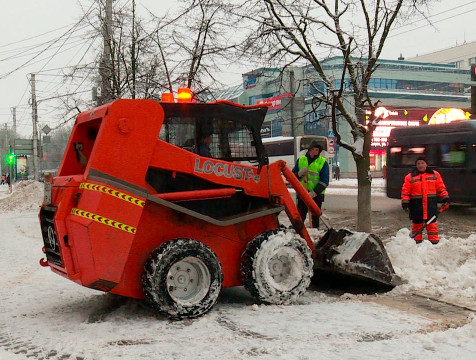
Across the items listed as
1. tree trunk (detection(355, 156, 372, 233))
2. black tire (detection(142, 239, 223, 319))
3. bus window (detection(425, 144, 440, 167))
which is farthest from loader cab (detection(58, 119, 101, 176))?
bus window (detection(425, 144, 440, 167))

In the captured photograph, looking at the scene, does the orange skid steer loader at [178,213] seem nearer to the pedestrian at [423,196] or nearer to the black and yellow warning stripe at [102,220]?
the black and yellow warning stripe at [102,220]

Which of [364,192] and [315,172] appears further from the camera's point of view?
[364,192]

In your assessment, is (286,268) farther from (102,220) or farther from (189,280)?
(102,220)

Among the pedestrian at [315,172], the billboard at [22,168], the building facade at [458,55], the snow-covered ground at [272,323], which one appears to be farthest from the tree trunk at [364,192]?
the building facade at [458,55]

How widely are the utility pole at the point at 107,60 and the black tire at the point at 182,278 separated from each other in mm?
10019

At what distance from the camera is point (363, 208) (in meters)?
9.41

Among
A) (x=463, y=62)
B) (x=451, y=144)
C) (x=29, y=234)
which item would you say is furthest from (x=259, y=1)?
(x=463, y=62)

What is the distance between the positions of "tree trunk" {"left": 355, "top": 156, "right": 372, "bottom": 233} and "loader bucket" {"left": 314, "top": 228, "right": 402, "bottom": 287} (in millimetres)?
3216

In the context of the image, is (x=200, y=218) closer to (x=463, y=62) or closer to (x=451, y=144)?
(x=451, y=144)

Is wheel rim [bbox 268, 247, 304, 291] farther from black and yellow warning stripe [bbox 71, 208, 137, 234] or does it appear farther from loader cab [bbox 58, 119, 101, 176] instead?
loader cab [bbox 58, 119, 101, 176]

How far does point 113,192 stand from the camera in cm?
475

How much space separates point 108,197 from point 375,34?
6.04 metres

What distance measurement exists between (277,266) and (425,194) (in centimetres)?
384

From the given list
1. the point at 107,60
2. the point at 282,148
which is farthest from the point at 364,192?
the point at 282,148
